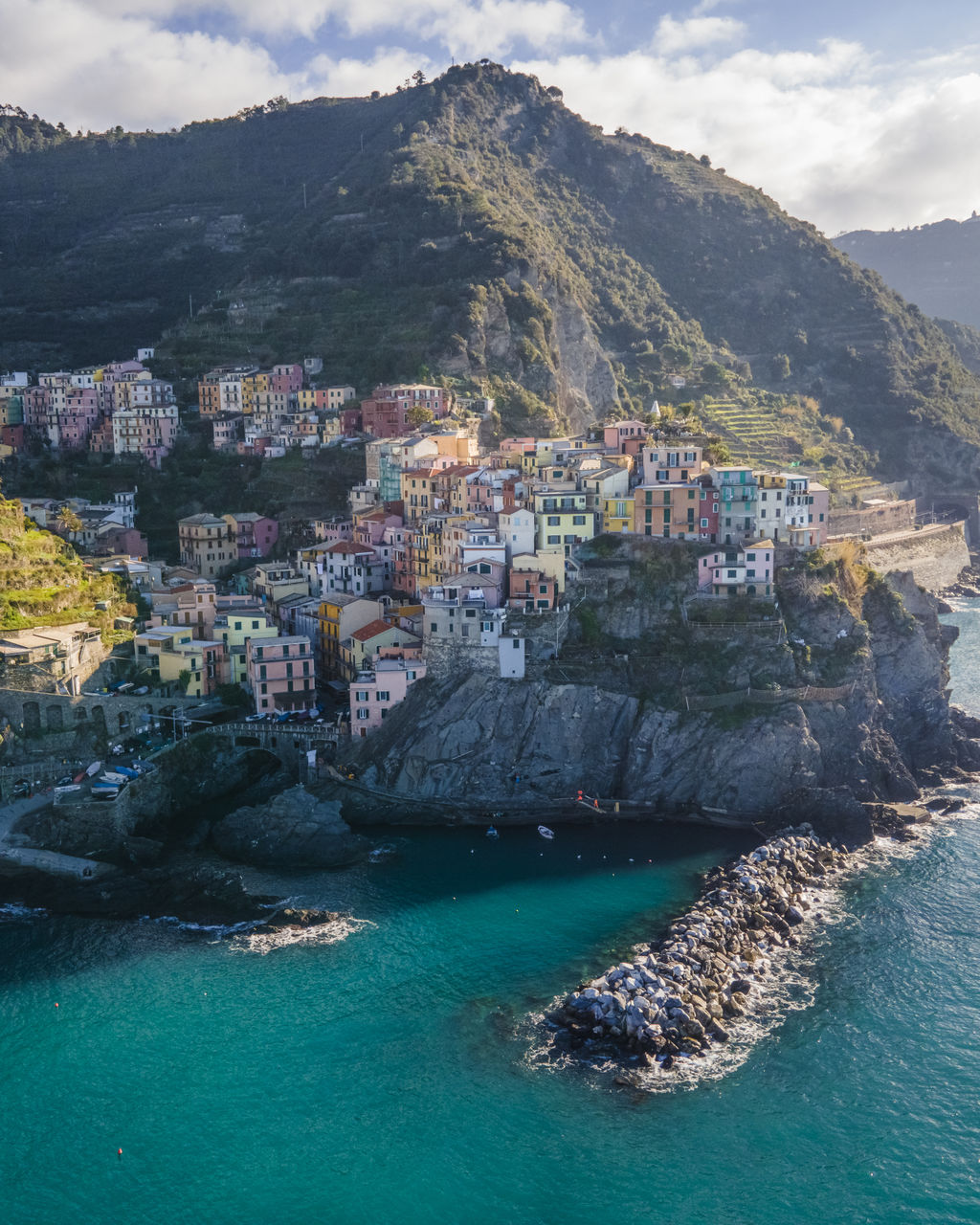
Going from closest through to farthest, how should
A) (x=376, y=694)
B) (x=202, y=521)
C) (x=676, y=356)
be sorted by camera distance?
(x=376, y=694) → (x=202, y=521) → (x=676, y=356)

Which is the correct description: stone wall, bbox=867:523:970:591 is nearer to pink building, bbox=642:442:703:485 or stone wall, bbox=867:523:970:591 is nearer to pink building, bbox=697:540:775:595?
pink building, bbox=642:442:703:485

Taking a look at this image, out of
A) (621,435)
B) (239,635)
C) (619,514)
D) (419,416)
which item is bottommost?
(239,635)

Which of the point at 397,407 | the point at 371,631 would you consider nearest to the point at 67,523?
the point at 397,407

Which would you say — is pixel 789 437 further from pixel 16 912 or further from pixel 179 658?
pixel 16 912

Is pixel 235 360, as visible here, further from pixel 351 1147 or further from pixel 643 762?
pixel 351 1147

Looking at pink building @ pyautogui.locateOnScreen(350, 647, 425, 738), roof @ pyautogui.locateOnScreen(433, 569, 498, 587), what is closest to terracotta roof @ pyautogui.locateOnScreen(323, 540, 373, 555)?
roof @ pyautogui.locateOnScreen(433, 569, 498, 587)

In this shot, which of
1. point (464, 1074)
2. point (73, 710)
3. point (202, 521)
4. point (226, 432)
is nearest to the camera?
point (464, 1074)
